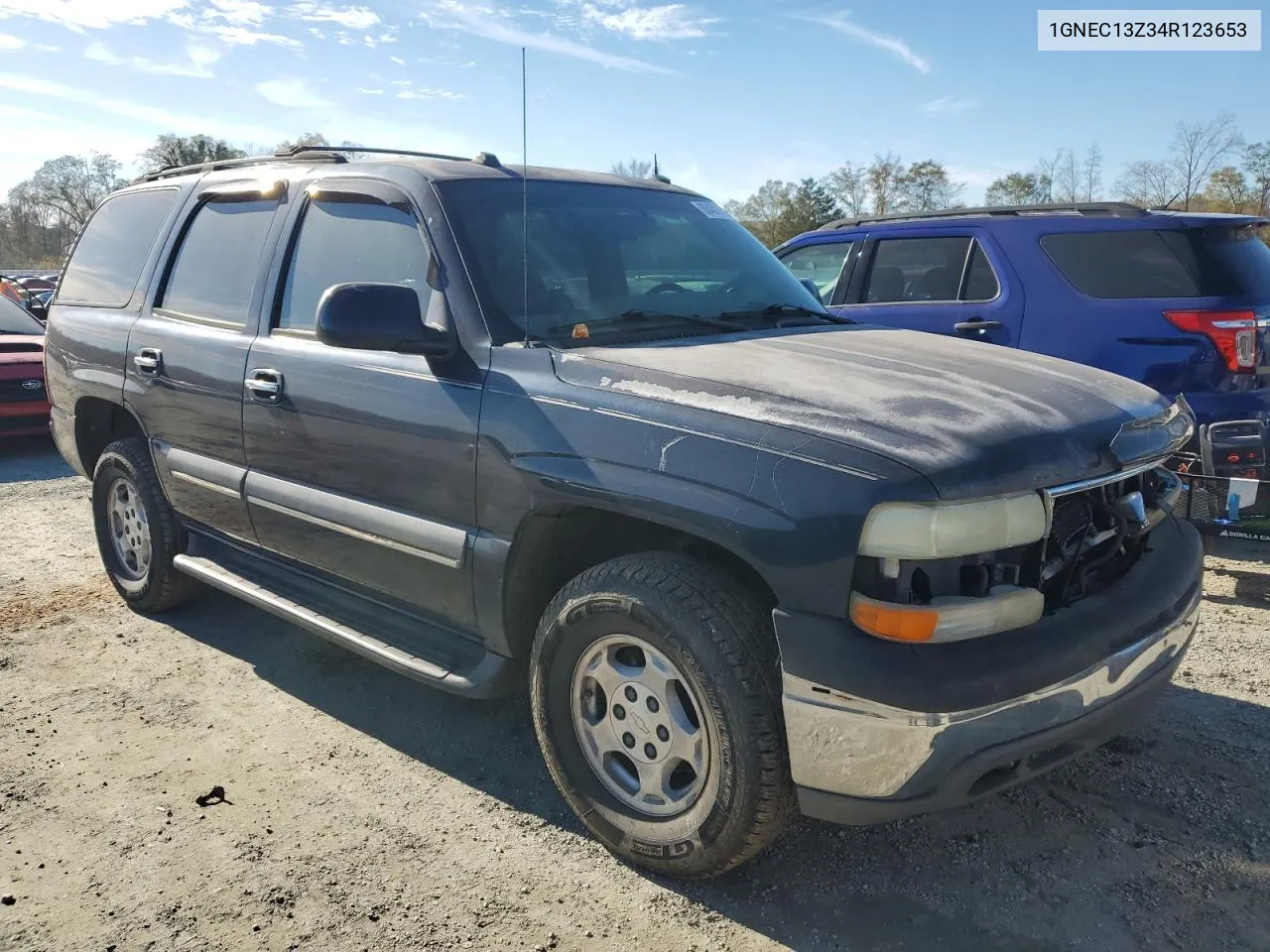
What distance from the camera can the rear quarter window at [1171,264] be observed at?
530cm

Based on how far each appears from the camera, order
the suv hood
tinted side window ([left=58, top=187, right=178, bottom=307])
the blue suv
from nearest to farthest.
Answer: the suv hood < tinted side window ([left=58, top=187, right=178, bottom=307]) < the blue suv

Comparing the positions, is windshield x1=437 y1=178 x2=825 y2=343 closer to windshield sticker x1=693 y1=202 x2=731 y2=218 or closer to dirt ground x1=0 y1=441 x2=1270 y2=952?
windshield sticker x1=693 y1=202 x2=731 y2=218

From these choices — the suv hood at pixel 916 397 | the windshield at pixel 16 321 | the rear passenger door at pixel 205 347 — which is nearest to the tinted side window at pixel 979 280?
the suv hood at pixel 916 397

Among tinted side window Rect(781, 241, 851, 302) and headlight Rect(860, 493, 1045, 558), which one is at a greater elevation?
tinted side window Rect(781, 241, 851, 302)

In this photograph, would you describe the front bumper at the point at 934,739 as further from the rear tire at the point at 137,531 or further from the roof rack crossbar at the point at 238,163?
the rear tire at the point at 137,531

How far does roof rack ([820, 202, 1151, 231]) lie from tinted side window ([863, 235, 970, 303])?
0.27m

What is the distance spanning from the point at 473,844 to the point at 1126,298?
4.65 m

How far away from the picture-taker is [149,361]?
4.23 m

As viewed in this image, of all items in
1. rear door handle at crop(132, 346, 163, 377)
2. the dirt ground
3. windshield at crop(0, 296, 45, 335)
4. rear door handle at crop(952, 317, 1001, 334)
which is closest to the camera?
the dirt ground

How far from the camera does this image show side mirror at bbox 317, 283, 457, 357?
280 cm

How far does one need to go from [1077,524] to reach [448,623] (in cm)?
188

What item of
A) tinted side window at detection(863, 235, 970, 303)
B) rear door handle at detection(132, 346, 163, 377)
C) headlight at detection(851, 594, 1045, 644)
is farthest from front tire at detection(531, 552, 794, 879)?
tinted side window at detection(863, 235, 970, 303)

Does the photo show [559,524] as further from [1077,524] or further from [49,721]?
[49,721]

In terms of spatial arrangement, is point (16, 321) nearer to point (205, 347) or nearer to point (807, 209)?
point (205, 347)
